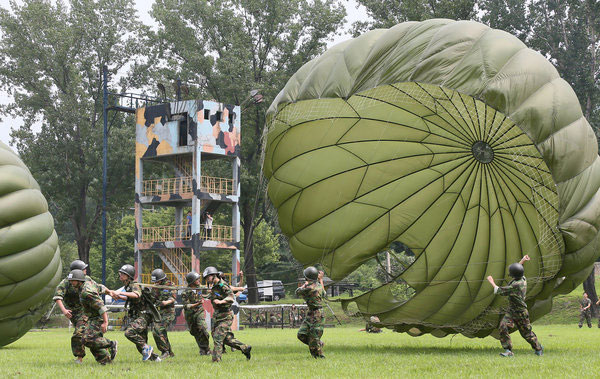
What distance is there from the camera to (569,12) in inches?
1619

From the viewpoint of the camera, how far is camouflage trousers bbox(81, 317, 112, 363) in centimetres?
1247

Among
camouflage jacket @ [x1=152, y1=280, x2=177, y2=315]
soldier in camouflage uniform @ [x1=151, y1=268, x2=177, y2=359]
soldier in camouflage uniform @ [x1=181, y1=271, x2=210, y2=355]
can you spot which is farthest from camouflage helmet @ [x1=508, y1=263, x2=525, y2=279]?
camouflage jacket @ [x1=152, y1=280, x2=177, y2=315]

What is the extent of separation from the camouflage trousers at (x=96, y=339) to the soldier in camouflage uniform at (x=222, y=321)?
2.01m

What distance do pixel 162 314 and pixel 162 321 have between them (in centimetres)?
28

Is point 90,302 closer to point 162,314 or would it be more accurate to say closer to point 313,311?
point 162,314

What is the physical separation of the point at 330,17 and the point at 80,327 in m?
33.7

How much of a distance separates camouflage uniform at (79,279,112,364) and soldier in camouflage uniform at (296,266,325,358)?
12.4 ft

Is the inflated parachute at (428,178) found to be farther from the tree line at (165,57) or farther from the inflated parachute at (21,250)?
the tree line at (165,57)

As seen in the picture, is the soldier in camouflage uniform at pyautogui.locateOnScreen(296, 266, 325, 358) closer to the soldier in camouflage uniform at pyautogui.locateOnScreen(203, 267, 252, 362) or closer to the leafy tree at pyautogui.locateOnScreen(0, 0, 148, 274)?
the soldier in camouflage uniform at pyautogui.locateOnScreen(203, 267, 252, 362)

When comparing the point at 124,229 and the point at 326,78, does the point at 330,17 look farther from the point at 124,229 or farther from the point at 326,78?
the point at 326,78

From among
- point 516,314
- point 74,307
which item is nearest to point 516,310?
point 516,314

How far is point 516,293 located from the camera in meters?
13.6

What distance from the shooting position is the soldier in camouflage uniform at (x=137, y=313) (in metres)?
13.5

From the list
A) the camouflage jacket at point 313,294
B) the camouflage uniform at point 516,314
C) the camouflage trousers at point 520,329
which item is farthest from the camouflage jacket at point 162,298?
the camouflage trousers at point 520,329
